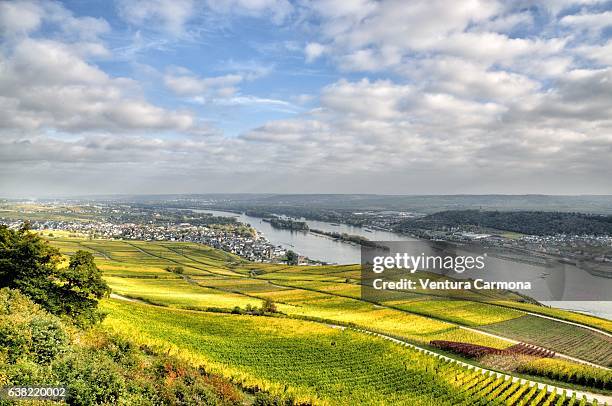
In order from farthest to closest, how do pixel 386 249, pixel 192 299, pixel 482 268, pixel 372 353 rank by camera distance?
pixel 386 249 → pixel 482 268 → pixel 192 299 → pixel 372 353

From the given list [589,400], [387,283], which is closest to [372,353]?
[589,400]

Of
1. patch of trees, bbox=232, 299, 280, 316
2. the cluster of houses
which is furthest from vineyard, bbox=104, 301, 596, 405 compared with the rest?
the cluster of houses

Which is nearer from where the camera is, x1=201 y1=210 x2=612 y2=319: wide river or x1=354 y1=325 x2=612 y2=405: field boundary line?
x1=354 y1=325 x2=612 y2=405: field boundary line

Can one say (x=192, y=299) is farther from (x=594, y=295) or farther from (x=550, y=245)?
(x=550, y=245)

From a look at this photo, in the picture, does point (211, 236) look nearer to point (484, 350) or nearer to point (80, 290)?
point (80, 290)

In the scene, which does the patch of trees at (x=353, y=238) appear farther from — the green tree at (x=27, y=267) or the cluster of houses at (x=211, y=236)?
the green tree at (x=27, y=267)

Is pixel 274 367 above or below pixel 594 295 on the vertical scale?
above

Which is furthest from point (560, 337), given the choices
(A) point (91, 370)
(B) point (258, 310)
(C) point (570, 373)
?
A: (A) point (91, 370)

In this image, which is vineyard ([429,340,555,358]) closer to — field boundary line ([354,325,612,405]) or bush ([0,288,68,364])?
field boundary line ([354,325,612,405])
